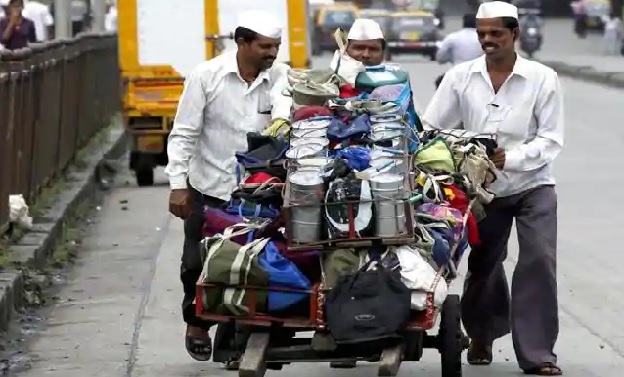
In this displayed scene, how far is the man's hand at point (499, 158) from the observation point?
7637 mm

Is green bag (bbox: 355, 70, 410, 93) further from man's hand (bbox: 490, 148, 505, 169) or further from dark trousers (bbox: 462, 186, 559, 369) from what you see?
dark trousers (bbox: 462, 186, 559, 369)

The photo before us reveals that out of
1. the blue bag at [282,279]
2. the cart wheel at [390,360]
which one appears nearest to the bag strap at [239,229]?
the blue bag at [282,279]

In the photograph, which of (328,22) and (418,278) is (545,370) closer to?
(418,278)

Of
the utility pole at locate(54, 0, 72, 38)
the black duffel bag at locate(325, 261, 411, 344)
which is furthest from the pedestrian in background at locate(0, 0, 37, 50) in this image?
the black duffel bag at locate(325, 261, 411, 344)

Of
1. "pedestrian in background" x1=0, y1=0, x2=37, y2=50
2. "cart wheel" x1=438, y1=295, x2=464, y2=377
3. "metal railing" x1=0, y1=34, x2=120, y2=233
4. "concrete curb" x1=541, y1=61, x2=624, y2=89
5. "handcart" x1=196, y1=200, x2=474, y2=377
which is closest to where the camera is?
"handcart" x1=196, y1=200, x2=474, y2=377

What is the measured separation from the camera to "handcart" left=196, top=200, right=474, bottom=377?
21.7 feet

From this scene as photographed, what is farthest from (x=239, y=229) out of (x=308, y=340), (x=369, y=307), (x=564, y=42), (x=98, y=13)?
(x=564, y=42)

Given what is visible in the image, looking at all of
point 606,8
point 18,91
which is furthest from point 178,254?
point 606,8

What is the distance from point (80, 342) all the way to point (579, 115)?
19.7 metres

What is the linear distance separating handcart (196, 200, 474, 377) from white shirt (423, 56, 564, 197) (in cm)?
106

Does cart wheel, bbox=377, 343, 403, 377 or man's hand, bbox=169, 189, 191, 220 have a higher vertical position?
man's hand, bbox=169, 189, 191, 220

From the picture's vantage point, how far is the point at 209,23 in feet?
59.6

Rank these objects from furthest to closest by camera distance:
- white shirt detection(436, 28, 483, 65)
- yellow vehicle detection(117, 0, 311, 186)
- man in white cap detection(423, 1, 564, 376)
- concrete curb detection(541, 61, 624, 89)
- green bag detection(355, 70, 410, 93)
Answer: concrete curb detection(541, 61, 624, 89)
yellow vehicle detection(117, 0, 311, 186)
white shirt detection(436, 28, 483, 65)
man in white cap detection(423, 1, 564, 376)
green bag detection(355, 70, 410, 93)

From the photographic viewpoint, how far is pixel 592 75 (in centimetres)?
4053
